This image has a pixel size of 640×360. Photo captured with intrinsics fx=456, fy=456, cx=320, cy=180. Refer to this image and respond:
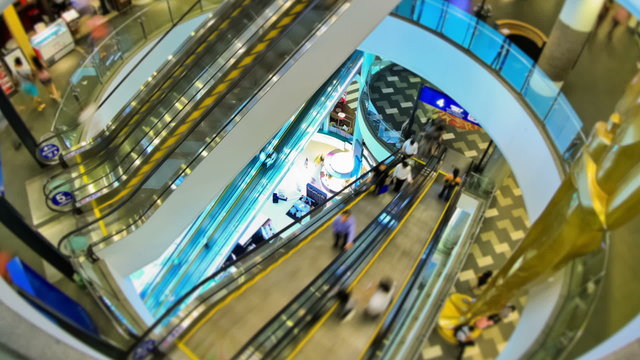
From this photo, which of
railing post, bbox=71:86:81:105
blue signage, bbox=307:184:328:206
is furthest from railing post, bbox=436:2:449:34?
blue signage, bbox=307:184:328:206

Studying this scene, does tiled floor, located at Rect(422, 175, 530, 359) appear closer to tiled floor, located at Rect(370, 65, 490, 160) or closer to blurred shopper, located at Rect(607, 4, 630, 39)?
tiled floor, located at Rect(370, 65, 490, 160)

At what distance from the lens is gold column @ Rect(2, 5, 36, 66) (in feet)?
→ 31.5

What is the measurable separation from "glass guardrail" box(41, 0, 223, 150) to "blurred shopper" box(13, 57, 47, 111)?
2.32 ft

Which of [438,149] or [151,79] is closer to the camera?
[151,79]

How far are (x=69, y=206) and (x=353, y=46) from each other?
206 inches

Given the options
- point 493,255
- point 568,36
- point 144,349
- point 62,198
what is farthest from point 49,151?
point 568,36

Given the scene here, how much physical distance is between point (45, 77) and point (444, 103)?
9.97m

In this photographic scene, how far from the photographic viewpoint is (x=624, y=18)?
9508 mm

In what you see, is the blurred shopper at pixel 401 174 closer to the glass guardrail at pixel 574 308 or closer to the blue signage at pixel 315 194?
the glass guardrail at pixel 574 308

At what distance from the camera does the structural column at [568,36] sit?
875cm

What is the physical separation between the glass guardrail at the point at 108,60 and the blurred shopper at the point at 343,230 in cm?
474

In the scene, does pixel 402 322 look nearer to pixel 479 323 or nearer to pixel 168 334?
pixel 479 323

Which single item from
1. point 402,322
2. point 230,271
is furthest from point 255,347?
point 402,322

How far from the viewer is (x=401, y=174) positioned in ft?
28.7
